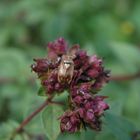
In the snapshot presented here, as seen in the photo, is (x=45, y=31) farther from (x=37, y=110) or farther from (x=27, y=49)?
(x=37, y=110)

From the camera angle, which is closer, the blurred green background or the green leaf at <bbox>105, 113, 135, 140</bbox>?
the green leaf at <bbox>105, 113, 135, 140</bbox>

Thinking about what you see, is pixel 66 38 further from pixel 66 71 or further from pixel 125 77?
pixel 66 71

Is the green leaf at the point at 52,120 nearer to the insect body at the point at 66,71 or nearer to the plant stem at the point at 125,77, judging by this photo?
the insect body at the point at 66,71

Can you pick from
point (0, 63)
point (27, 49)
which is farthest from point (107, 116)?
point (27, 49)

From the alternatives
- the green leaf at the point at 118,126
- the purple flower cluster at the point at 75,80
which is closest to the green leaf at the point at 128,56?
the green leaf at the point at 118,126

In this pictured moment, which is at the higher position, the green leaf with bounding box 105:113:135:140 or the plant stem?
the plant stem

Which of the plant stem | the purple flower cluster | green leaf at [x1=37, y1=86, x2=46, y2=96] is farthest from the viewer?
the plant stem

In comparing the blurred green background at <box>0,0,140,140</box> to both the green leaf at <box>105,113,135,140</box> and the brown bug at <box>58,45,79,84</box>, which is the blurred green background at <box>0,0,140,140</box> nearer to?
the green leaf at <box>105,113,135,140</box>

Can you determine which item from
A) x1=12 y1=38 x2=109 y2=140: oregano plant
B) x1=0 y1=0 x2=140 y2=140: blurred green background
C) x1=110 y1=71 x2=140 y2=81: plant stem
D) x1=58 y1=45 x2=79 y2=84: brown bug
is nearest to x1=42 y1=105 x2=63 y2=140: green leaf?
x1=12 y1=38 x2=109 y2=140: oregano plant
